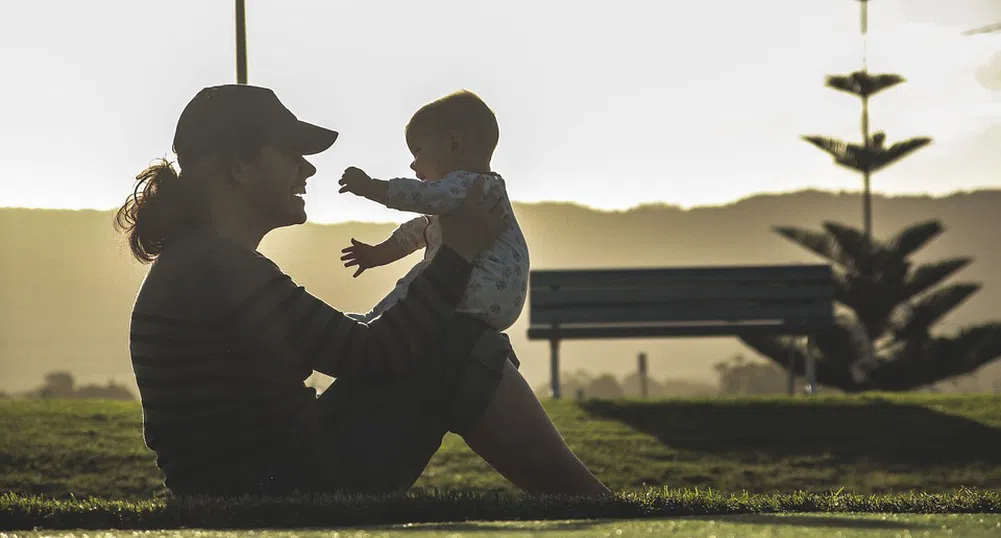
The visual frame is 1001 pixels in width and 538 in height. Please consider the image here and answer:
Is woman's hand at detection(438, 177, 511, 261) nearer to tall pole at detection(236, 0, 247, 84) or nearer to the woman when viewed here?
the woman

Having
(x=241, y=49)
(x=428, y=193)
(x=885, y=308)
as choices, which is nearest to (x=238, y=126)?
(x=428, y=193)

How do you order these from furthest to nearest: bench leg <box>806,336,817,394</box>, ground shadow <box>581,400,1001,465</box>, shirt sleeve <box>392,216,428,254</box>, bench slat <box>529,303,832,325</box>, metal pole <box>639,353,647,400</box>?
metal pole <box>639,353,647,400</box>, bench leg <box>806,336,817,394</box>, bench slat <box>529,303,832,325</box>, ground shadow <box>581,400,1001,465</box>, shirt sleeve <box>392,216,428,254</box>

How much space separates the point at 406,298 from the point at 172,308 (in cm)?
54

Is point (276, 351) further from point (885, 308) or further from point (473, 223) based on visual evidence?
point (885, 308)

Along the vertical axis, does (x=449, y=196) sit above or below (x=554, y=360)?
above

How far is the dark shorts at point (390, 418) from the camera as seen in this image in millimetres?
3230

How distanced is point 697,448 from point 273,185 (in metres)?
5.13

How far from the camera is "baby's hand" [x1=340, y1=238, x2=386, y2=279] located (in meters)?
4.04

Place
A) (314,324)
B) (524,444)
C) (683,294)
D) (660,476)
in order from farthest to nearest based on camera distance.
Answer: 1. (683,294)
2. (660,476)
3. (524,444)
4. (314,324)

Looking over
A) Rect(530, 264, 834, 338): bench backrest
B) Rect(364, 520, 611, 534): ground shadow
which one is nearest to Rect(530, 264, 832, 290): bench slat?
Rect(530, 264, 834, 338): bench backrest

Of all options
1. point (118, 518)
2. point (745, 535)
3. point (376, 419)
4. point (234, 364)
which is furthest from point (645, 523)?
point (118, 518)

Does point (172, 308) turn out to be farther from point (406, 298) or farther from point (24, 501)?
point (24, 501)

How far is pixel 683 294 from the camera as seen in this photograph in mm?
12156

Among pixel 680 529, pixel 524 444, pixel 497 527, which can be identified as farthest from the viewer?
pixel 524 444
